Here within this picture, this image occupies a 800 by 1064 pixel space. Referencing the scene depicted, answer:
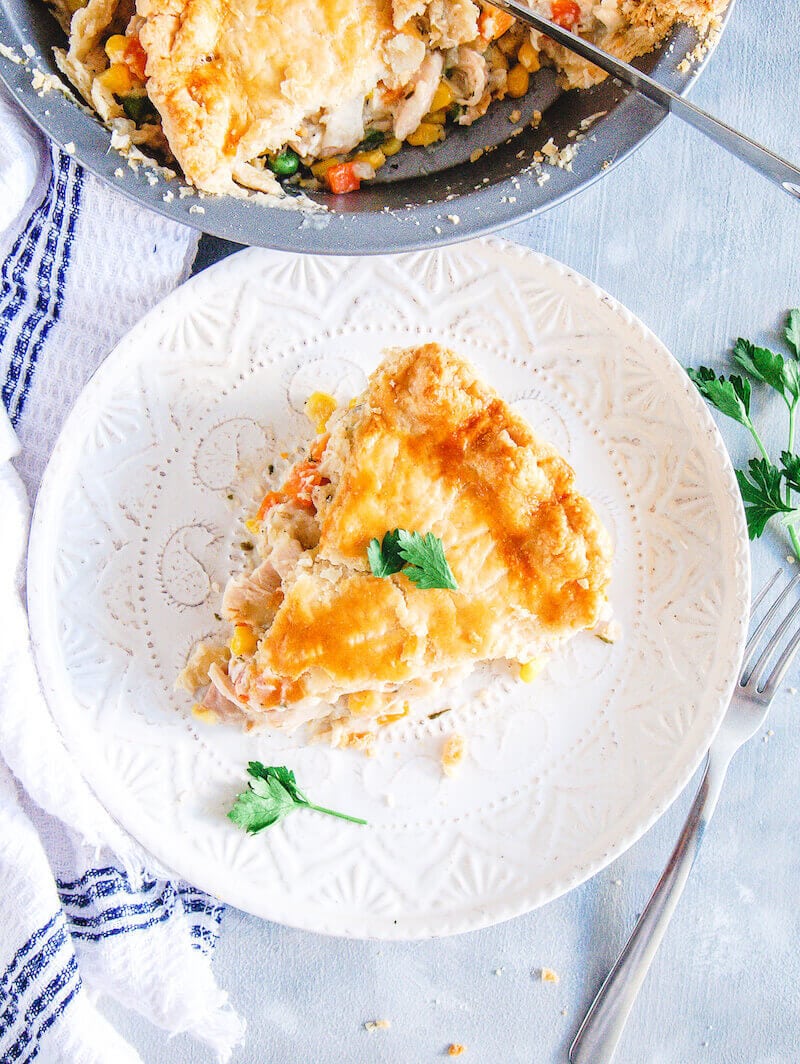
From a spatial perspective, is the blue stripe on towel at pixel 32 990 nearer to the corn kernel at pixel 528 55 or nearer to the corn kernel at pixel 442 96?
the corn kernel at pixel 442 96

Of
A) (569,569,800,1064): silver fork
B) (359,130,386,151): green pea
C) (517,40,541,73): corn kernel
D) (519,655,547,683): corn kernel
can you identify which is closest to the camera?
(517,40,541,73): corn kernel

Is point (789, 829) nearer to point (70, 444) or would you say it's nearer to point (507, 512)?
point (507, 512)

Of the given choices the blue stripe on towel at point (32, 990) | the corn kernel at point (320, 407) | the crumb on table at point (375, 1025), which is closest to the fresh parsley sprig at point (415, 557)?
the corn kernel at point (320, 407)

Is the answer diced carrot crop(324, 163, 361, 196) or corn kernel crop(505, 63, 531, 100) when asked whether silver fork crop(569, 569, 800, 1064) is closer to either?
corn kernel crop(505, 63, 531, 100)

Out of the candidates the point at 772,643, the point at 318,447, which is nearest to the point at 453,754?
the point at 318,447

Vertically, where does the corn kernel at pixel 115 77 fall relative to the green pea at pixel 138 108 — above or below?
above

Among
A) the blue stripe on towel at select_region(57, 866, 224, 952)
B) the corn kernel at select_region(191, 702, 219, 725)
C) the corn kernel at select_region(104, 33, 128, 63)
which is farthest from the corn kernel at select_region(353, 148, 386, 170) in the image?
the blue stripe on towel at select_region(57, 866, 224, 952)

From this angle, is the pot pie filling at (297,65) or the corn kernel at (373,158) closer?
the pot pie filling at (297,65)
